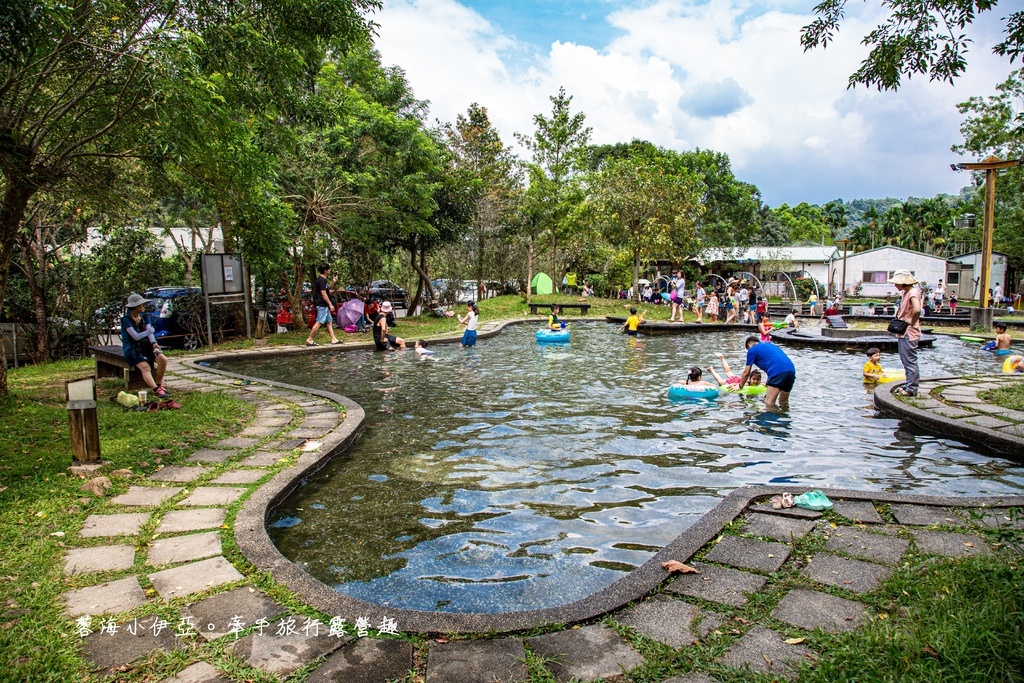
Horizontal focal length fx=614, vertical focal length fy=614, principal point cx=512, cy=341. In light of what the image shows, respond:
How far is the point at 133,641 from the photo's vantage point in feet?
9.92

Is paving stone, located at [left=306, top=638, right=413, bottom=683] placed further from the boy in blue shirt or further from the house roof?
the house roof

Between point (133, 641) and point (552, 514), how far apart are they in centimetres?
317

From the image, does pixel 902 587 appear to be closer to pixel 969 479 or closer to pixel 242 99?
pixel 969 479

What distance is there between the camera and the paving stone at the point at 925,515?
4.37 meters

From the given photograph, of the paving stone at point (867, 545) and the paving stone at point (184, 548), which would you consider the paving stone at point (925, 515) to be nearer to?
the paving stone at point (867, 545)

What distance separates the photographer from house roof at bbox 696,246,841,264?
134ft

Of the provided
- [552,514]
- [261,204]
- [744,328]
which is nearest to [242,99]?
[261,204]

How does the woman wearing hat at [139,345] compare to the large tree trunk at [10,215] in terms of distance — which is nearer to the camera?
the large tree trunk at [10,215]

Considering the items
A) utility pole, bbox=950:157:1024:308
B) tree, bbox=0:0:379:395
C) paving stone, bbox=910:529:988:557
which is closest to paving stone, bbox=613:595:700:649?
paving stone, bbox=910:529:988:557

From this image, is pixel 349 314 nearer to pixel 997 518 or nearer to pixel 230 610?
pixel 230 610

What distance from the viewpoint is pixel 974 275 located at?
141 feet

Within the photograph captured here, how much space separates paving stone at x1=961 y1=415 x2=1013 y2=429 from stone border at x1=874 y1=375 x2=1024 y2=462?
102mm

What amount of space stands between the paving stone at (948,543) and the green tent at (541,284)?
3224 cm

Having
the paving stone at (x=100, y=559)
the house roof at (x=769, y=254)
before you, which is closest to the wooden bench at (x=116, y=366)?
the paving stone at (x=100, y=559)
